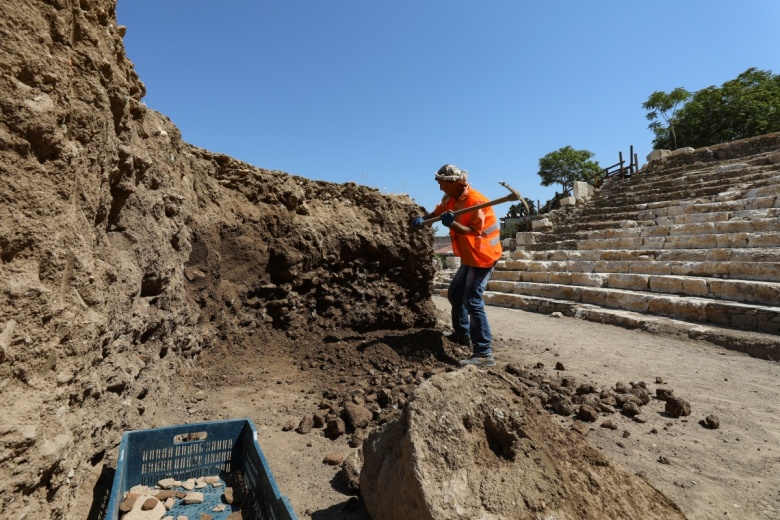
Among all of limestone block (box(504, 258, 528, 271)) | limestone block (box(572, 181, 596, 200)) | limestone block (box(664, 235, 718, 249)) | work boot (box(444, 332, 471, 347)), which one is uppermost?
limestone block (box(572, 181, 596, 200))

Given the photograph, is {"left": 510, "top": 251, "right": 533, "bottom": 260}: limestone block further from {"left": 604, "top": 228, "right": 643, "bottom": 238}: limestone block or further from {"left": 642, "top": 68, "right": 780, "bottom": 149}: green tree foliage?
{"left": 642, "top": 68, "right": 780, "bottom": 149}: green tree foliage

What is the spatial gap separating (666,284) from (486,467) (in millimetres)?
7294

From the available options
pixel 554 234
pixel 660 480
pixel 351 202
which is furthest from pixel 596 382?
pixel 554 234

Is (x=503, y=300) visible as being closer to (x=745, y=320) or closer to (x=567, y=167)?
(x=745, y=320)

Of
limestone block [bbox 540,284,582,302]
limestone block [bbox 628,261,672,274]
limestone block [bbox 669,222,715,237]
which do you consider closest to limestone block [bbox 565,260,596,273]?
limestone block [bbox 540,284,582,302]

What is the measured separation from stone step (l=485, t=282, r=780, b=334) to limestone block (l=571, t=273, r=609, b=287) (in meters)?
0.22

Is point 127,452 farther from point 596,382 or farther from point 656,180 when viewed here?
point 656,180

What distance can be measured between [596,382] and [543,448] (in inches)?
101

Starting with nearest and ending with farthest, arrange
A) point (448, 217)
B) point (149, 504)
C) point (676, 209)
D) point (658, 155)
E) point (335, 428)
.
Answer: point (149, 504)
point (335, 428)
point (448, 217)
point (676, 209)
point (658, 155)

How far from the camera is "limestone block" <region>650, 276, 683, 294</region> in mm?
7418

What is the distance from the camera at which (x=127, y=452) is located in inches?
82.5

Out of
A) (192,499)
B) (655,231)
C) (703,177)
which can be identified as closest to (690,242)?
(655,231)

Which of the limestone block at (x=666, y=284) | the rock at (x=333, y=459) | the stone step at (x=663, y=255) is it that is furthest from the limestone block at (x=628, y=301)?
the rock at (x=333, y=459)

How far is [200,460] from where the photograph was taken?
2.36 m
